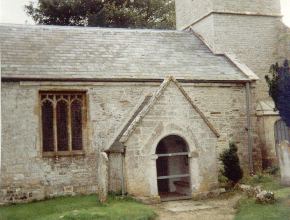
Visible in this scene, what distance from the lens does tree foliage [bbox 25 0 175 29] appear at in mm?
29500

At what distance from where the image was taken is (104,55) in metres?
16.6

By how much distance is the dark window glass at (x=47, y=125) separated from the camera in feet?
47.4

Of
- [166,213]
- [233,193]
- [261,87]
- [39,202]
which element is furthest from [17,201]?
[261,87]

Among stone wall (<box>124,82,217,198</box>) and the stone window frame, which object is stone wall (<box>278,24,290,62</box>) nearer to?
stone wall (<box>124,82,217,198</box>)

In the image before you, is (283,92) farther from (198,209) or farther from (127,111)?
(127,111)

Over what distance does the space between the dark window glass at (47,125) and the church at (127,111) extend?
39 millimetres

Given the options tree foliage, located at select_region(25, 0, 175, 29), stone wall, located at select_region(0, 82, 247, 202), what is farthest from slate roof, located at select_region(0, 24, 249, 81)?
tree foliage, located at select_region(25, 0, 175, 29)

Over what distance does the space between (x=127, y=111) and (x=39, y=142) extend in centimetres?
372

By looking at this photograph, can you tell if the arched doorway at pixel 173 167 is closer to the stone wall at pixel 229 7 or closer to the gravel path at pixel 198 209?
the gravel path at pixel 198 209

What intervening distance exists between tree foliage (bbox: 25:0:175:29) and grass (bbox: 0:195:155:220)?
1953 cm

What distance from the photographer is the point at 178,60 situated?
17422mm

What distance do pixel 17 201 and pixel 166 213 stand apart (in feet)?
18.7

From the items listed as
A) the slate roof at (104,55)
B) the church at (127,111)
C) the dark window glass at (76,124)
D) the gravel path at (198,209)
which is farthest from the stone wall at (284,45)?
the dark window glass at (76,124)

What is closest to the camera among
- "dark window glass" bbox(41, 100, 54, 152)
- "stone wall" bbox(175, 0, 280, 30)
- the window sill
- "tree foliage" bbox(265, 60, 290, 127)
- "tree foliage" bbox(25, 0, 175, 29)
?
"tree foliage" bbox(265, 60, 290, 127)
